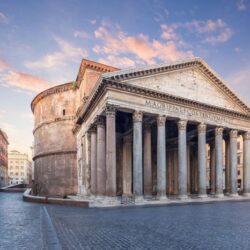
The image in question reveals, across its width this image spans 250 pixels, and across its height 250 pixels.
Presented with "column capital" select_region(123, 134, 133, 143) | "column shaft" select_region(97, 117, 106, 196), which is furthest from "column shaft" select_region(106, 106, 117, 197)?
"column capital" select_region(123, 134, 133, 143)

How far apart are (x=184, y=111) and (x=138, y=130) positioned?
516cm

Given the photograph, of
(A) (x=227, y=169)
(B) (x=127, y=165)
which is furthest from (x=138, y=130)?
(A) (x=227, y=169)

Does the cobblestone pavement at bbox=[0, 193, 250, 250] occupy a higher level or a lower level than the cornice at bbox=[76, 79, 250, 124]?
lower

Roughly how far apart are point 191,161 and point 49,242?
29928 mm

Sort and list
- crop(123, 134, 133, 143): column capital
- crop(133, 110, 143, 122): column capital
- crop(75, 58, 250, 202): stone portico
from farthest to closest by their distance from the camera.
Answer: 1. crop(123, 134, 133, 143): column capital
2. crop(133, 110, 143, 122): column capital
3. crop(75, 58, 250, 202): stone portico

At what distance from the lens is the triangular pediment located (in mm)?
21938

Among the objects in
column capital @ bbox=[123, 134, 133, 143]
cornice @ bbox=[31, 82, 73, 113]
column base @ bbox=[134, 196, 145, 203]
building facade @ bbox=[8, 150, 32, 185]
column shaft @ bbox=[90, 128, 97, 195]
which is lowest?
building facade @ bbox=[8, 150, 32, 185]

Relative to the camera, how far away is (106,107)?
1998 centimetres

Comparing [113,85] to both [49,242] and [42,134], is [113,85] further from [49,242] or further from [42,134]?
[42,134]

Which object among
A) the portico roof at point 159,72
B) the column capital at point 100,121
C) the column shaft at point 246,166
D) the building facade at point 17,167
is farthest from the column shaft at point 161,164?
the building facade at point 17,167

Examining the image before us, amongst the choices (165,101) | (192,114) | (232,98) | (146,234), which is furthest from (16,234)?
(232,98)

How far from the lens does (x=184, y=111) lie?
2405 centimetres

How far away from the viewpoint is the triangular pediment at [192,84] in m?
21.9

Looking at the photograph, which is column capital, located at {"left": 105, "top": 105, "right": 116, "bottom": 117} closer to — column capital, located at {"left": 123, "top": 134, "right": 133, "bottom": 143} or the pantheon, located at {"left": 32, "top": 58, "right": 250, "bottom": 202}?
the pantheon, located at {"left": 32, "top": 58, "right": 250, "bottom": 202}
